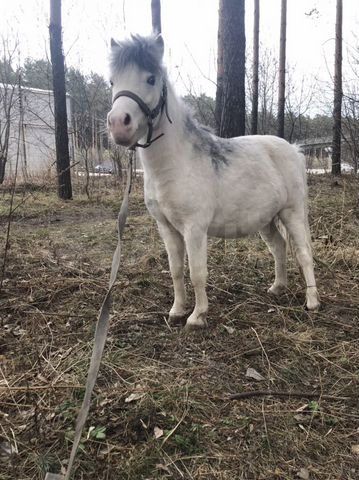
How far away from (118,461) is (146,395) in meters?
0.43

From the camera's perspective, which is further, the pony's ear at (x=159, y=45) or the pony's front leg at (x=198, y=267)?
the pony's front leg at (x=198, y=267)

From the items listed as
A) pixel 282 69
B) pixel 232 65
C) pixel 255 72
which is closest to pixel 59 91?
pixel 232 65

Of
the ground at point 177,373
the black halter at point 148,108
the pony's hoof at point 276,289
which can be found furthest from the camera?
the pony's hoof at point 276,289

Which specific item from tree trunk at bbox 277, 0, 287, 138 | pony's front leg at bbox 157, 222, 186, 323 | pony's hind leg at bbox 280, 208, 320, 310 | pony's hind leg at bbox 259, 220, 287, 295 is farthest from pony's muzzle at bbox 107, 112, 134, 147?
tree trunk at bbox 277, 0, 287, 138

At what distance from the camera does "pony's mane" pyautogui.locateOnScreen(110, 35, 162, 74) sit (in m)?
2.53

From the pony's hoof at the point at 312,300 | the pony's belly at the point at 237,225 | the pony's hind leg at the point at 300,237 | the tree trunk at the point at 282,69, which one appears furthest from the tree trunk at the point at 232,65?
the tree trunk at the point at 282,69

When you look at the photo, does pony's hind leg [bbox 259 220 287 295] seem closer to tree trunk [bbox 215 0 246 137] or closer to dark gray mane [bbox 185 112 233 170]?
dark gray mane [bbox 185 112 233 170]

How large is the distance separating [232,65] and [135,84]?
4.42 meters

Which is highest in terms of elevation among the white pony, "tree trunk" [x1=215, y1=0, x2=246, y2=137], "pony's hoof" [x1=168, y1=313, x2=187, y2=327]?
"tree trunk" [x1=215, y1=0, x2=246, y2=137]

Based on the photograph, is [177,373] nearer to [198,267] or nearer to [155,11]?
[198,267]

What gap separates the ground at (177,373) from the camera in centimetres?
193

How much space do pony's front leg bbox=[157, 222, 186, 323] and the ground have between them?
0.17 metres

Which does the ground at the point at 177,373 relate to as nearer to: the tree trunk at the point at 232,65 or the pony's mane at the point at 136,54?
the pony's mane at the point at 136,54

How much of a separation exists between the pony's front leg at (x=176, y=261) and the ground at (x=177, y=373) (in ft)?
0.54
